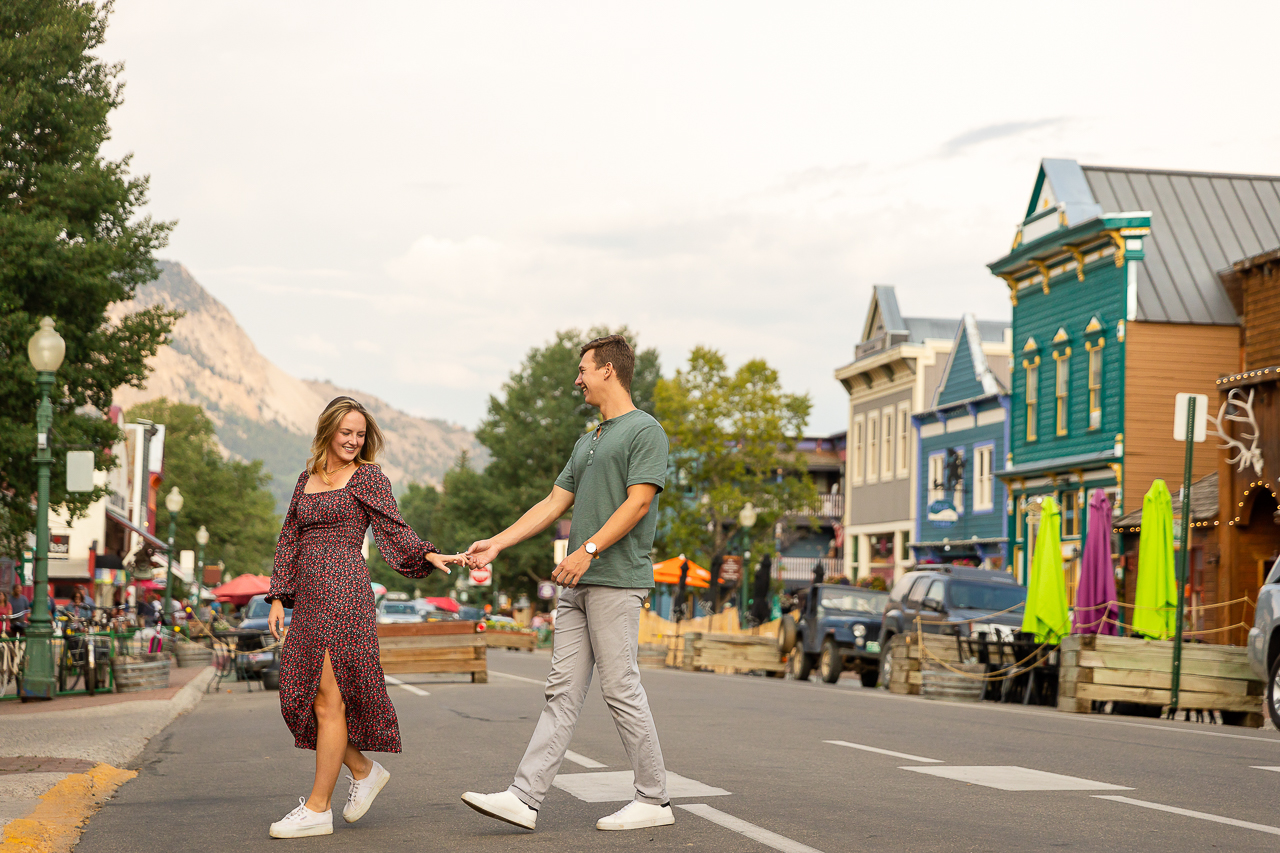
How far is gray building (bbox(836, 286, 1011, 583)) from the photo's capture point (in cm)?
4884

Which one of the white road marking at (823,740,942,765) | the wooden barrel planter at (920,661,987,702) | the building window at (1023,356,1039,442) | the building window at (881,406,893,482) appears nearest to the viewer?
the white road marking at (823,740,942,765)

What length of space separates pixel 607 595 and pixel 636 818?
38.8 inches

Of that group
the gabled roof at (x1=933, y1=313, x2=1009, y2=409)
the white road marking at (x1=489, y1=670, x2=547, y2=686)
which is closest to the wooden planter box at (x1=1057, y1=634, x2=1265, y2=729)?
the white road marking at (x1=489, y1=670, x2=547, y2=686)

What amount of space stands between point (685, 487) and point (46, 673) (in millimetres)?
33626

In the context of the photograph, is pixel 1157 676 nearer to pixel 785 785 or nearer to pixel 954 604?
pixel 954 604

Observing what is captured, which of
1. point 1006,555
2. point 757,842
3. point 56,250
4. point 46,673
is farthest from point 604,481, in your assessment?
point 1006,555

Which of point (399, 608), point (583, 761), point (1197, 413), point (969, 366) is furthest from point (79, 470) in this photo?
point (399, 608)

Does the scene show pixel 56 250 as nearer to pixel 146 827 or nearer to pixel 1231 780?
pixel 146 827

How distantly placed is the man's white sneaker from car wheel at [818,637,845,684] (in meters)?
21.5

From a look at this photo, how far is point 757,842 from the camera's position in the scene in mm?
6809

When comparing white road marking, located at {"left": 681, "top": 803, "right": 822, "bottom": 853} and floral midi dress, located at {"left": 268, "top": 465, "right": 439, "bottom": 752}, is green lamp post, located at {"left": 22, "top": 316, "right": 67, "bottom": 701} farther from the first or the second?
white road marking, located at {"left": 681, "top": 803, "right": 822, "bottom": 853}

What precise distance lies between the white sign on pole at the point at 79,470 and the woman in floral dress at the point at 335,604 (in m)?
12.3

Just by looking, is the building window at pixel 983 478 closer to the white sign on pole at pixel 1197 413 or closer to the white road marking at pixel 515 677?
the white road marking at pixel 515 677

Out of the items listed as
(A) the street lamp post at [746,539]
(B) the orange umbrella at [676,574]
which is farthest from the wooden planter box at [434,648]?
(B) the orange umbrella at [676,574]
